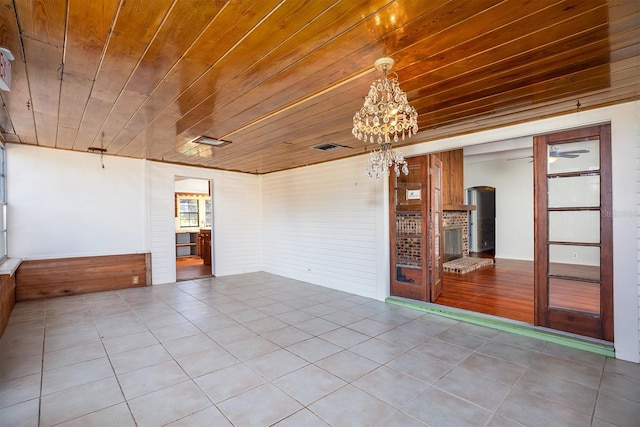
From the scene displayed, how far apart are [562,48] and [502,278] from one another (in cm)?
517

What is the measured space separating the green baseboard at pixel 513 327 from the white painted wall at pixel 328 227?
2.07 feet

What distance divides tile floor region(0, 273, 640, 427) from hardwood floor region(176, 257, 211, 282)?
2.49 metres

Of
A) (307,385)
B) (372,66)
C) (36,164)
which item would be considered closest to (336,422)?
(307,385)

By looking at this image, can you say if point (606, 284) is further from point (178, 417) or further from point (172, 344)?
point (172, 344)

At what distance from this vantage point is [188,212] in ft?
34.8

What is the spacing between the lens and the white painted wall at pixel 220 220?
234 inches

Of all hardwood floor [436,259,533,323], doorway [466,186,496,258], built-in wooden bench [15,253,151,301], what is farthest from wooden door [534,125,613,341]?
doorway [466,186,496,258]

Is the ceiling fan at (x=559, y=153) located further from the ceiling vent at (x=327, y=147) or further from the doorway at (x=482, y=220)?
the doorway at (x=482, y=220)

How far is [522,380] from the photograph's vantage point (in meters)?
A: 2.47

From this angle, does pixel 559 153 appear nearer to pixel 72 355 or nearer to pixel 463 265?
pixel 463 265

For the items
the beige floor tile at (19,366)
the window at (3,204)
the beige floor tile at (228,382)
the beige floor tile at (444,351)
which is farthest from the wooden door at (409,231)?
the window at (3,204)

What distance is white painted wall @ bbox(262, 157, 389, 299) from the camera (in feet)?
16.5

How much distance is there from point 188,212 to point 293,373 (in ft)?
30.4

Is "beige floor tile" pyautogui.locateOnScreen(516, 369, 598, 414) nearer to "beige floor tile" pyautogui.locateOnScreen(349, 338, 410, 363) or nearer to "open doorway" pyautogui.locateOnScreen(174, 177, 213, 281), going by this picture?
"beige floor tile" pyautogui.locateOnScreen(349, 338, 410, 363)
